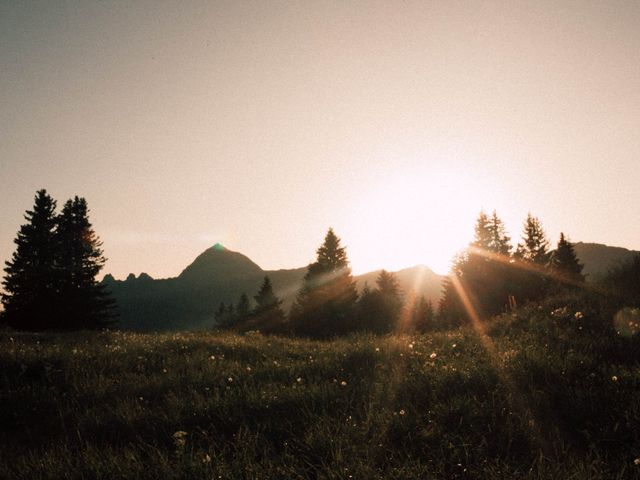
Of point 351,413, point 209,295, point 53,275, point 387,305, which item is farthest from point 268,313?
point 209,295

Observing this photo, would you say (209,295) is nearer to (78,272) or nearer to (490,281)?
(78,272)

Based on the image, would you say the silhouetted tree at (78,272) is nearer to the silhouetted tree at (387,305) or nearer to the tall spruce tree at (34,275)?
the tall spruce tree at (34,275)

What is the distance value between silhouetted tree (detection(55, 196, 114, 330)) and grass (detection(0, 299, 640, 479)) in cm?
2872

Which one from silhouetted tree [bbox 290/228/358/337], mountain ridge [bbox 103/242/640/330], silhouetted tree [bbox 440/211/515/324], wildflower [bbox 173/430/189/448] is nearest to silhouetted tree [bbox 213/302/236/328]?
silhouetted tree [bbox 290/228/358/337]

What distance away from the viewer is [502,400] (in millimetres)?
4074

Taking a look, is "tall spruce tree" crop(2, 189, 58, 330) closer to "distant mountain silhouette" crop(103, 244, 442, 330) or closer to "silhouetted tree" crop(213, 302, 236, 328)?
"silhouetted tree" crop(213, 302, 236, 328)

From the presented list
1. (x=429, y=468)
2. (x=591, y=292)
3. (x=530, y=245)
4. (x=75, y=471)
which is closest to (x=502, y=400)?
(x=429, y=468)

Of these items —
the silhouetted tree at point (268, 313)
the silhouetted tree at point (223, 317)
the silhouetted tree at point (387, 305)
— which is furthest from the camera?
the silhouetted tree at point (223, 317)

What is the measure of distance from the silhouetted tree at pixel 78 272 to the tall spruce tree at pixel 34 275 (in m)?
0.68

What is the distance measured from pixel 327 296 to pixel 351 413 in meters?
31.3

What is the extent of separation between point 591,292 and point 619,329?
A: 336cm

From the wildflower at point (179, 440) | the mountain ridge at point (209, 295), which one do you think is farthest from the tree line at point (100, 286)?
the mountain ridge at point (209, 295)

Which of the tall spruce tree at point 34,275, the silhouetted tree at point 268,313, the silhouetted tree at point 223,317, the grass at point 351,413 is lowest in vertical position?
the silhouetted tree at point 223,317

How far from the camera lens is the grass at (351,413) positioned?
300 centimetres
